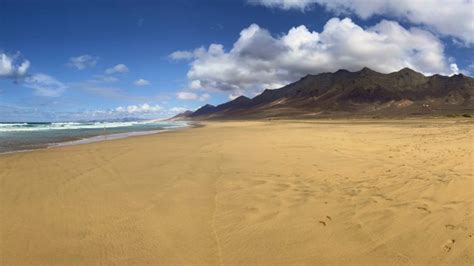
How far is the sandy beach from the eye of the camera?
3924 millimetres

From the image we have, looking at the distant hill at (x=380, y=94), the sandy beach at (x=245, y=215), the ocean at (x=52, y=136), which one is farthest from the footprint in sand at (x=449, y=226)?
the distant hill at (x=380, y=94)

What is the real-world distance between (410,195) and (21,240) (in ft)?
20.9

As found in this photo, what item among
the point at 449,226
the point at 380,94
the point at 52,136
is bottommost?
the point at 449,226

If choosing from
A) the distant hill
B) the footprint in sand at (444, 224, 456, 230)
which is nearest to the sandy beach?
the footprint in sand at (444, 224, 456, 230)

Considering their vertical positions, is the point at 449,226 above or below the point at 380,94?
below

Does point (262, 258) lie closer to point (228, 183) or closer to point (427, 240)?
point (427, 240)

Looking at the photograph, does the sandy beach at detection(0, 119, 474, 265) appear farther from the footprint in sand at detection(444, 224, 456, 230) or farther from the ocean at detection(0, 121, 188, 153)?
the ocean at detection(0, 121, 188, 153)

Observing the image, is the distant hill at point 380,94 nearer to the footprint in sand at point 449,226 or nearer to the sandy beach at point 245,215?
the sandy beach at point 245,215

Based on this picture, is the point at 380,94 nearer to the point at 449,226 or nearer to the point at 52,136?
the point at 52,136

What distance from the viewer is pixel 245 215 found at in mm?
5301

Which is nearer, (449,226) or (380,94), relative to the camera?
(449,226)

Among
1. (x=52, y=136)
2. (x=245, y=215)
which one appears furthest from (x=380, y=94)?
(x=245, y=215)

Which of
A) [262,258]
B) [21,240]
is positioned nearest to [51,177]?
[21,240]

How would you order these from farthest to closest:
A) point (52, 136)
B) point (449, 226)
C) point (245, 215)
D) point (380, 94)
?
1. point (380, 94)
2. point (52, 136)
3. point (245, 215)
4. point (449, 226)
